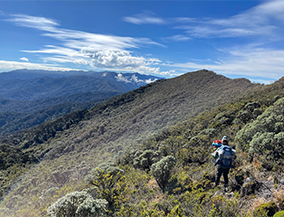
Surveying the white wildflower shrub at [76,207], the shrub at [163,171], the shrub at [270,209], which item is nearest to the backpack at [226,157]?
the shrub at [270,209]

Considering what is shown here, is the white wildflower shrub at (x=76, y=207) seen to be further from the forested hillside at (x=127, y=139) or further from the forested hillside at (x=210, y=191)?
the forested hillside at (x=127, y=139)

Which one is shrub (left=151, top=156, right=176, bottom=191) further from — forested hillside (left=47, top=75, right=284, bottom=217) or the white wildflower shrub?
the white wildflower shrub

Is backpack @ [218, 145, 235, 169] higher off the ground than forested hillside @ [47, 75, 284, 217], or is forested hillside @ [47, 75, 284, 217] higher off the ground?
backpack @ [218, 145, 235, 169]

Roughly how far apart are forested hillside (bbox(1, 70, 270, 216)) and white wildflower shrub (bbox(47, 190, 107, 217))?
4.20ft

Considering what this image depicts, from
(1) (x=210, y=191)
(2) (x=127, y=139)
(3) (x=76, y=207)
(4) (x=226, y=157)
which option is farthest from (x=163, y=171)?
(2) (x=127, y=139)

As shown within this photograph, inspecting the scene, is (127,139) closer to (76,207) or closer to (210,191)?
(76,207)

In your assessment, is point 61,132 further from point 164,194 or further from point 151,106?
point 164,194

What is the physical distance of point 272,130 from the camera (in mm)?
7703

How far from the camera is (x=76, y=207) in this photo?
5.36m

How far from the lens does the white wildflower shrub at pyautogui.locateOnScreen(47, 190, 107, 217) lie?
513 centimetres

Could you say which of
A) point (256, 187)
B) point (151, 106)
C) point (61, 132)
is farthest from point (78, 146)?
point (256, 187)

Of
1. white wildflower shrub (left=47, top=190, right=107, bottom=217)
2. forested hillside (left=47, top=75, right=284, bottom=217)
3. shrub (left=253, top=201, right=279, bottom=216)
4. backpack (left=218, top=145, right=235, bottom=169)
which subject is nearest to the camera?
shrub (left=253, top=201, right=279, bottom=216)

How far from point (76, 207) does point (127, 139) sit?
134ft

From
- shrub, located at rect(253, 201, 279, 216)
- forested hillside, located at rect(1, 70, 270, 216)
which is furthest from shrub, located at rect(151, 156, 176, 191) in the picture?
shrub, located at rect(253, 201, 279, 216)
